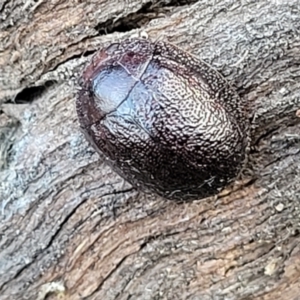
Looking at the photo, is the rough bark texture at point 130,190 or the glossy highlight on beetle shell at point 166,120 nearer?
the glossy highlight on beetle shell at point 166,120

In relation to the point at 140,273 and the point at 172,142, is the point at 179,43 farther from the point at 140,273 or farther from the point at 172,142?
the point at 140,273

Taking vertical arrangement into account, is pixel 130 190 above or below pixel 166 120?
below

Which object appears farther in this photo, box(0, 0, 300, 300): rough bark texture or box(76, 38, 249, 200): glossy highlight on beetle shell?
box(0, 0, 300, 300): rough bark texture

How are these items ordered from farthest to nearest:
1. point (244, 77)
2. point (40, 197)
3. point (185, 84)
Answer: point (40, 197) < point (244, 77) < point (185, 84)

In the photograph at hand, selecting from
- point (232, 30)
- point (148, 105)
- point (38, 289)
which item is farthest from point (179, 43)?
point (38, 289)
